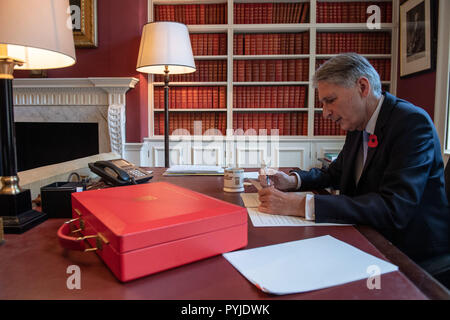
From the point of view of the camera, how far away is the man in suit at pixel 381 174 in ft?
2.76

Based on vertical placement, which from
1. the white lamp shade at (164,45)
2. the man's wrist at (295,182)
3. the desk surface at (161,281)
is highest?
the white lamp shade at (164,45)

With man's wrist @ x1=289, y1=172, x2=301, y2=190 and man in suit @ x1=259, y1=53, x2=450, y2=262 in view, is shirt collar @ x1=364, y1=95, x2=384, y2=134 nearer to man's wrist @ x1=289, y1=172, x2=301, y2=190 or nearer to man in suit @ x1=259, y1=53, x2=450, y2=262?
man in suit @ x1=259, y1=53, x2=450, y2=262

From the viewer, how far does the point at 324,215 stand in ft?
2.71

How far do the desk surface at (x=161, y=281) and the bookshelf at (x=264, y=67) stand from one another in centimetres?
263

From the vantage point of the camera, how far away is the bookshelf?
10.2ft

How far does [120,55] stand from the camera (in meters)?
3.08

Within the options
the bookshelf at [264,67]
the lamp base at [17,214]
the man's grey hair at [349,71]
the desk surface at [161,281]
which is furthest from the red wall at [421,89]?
the lamp base at [17,214]

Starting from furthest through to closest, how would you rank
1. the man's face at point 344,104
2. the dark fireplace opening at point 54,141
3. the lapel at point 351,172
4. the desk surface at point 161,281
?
1. the dark fireplace opening at point 54,141
2. the lapel at point 351,172
3. the man's face at point 344,104
4. the desk surface at point 161,281

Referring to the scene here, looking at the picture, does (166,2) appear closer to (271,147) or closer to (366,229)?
(271,147)

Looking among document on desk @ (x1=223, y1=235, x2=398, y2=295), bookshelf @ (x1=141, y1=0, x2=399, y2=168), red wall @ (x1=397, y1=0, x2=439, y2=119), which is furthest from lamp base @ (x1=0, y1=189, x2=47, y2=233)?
red wall @ (x1=397, y1=0, x2=439, y2=119)

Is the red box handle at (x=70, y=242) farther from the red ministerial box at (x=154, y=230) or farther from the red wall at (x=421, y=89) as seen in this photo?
the red wall at (x=421, y=89)

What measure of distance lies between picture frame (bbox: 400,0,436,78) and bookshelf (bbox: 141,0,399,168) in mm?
202
